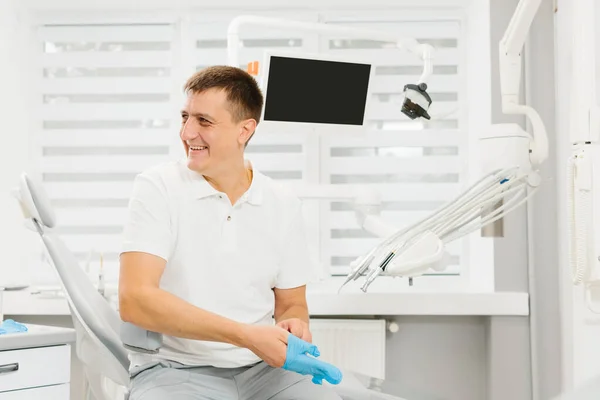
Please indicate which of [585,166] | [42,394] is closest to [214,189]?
[42,394]

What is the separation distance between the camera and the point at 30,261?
3.33m

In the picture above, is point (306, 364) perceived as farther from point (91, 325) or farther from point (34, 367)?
point (34, 367)

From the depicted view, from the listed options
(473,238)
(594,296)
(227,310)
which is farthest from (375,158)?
(227,310)

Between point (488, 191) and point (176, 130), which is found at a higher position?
point (176, 130)

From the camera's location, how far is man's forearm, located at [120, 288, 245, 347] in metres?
1.65

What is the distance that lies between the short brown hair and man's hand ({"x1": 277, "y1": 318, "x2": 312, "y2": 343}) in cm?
56

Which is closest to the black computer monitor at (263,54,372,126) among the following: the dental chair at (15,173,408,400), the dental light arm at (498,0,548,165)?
the dental light arm at (498,0,548,165)

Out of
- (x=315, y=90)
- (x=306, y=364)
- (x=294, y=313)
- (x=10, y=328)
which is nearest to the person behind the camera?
(x=306, y=364)

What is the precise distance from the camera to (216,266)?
1.82 m

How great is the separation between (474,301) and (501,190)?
1.95 feet

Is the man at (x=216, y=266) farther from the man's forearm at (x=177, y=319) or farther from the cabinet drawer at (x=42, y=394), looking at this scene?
the cabinet drawer at (x=42, y=394)

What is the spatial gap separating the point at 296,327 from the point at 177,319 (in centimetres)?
32

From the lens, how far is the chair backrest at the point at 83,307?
187cm

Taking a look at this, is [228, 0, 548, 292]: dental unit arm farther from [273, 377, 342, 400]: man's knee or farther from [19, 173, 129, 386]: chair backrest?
[19, 173, 129, 386]: chair backrest
